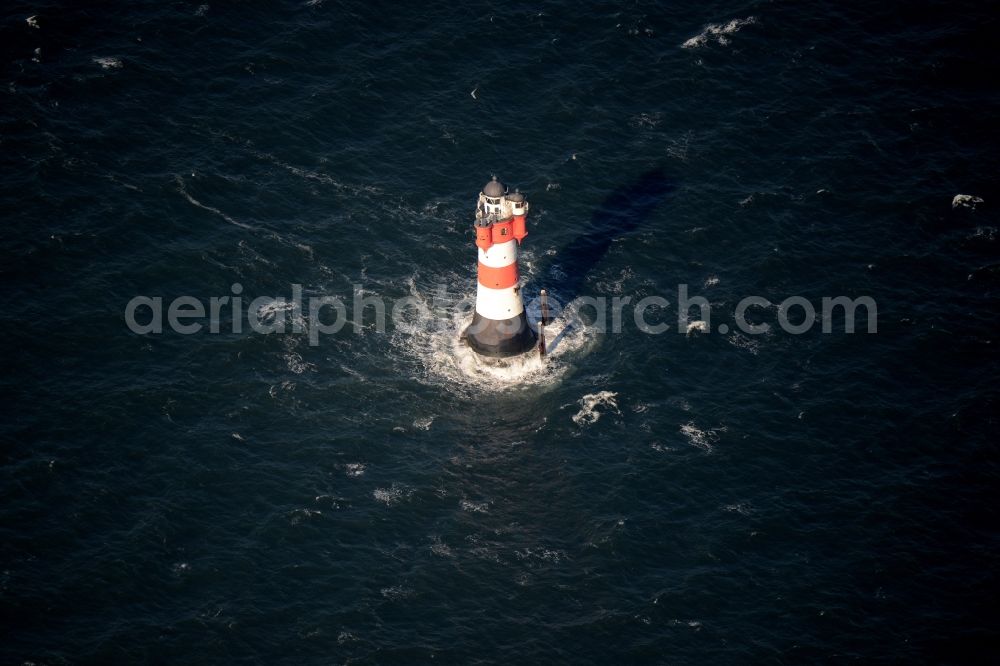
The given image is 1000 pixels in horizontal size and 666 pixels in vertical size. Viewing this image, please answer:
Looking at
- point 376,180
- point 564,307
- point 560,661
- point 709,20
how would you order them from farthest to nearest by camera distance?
point 709,20 → point 376,180 → point 564,307 → point 560,661

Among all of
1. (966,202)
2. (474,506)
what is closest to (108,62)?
(474,506)

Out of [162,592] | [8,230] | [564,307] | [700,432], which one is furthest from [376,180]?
[162,592]

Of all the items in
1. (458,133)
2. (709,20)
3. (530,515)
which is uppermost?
(709,20)

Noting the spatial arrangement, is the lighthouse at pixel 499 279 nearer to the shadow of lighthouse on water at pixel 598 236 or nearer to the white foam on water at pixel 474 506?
the shadow of lighthouse on water at pixel 598 236

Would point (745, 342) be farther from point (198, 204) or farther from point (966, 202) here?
point (198, 204)

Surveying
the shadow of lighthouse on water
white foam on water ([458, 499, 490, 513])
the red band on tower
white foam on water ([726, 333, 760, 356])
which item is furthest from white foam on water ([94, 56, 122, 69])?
white foam on water ([726, 333, 760, 356])

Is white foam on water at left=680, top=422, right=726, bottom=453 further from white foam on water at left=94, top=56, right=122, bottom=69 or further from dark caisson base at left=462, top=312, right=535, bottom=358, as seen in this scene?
white foam on water at left=94, top=56, right=122, bottom=69

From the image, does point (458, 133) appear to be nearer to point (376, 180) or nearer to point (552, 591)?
point (376, 180)

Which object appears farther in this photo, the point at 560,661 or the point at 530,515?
the point at 530,515
